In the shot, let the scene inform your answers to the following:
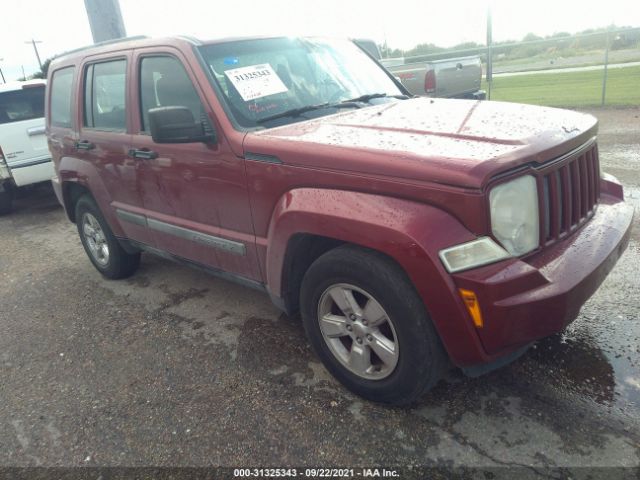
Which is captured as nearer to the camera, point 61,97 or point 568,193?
point 568,193

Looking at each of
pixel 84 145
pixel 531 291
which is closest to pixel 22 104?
pixel 84 145

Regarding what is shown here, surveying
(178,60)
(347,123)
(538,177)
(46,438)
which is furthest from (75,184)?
(538,177)

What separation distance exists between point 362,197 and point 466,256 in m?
0.54

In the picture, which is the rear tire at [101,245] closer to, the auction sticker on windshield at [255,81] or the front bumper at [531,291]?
the auction sticker on windshield at [255,81]

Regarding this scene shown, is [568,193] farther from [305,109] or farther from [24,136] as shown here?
[24,136]

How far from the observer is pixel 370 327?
8.38 feet

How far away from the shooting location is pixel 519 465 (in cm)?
223

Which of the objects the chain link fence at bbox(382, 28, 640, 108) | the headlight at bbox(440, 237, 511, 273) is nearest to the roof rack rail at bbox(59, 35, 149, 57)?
the headlight at bbox(440, 237, 511, 273)

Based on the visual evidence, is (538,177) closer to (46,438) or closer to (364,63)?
(364,63)

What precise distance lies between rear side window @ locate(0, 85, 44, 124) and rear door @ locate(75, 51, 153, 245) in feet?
12.7

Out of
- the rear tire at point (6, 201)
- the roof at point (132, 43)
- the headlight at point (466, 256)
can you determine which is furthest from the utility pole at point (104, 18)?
the headlight at point (466, 256)

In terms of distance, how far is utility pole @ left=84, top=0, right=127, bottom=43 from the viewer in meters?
8.19

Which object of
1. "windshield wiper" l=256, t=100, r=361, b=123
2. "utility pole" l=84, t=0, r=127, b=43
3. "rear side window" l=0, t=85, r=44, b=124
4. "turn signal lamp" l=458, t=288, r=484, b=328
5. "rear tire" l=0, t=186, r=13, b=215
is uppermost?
"utility pole" l=84, t=0, r=127, b=43

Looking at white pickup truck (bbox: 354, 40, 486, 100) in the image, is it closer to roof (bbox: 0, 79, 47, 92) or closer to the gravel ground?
roof (bbox: 0, 79, 47, 92)
